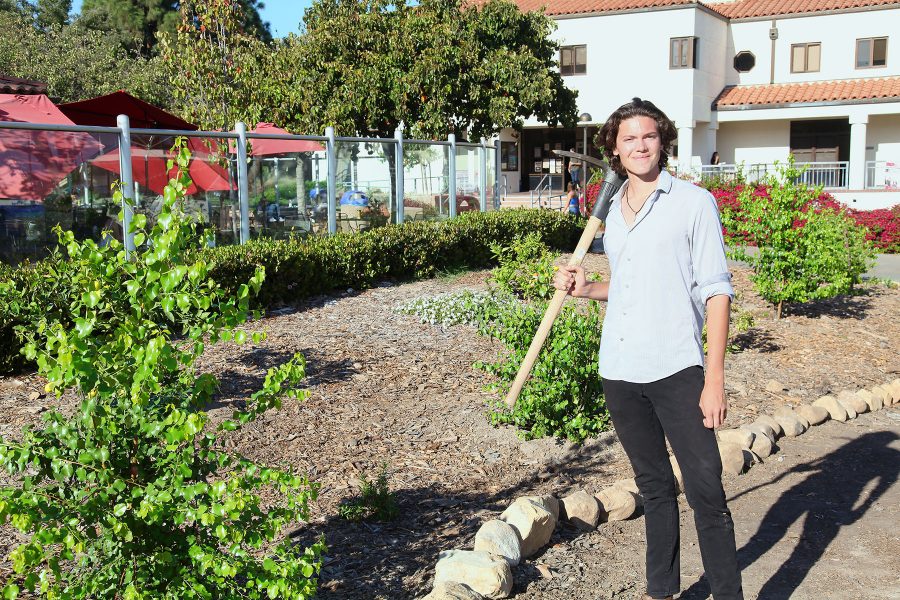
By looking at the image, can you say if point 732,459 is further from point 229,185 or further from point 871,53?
point 871,53

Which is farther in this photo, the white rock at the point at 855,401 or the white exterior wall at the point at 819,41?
the white exterior wall at the point at 819,41

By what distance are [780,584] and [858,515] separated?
1133 millimetres

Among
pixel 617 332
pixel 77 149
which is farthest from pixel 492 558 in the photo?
pixel 77 149

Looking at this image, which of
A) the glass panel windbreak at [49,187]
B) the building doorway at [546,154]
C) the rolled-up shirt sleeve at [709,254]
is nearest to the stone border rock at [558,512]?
the rolled-up shirt sleeve at [709,254]

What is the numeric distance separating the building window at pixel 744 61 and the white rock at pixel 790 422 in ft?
101

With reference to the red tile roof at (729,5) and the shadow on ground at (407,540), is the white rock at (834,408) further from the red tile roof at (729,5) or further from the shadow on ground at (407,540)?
the red tile roof at (729,5)

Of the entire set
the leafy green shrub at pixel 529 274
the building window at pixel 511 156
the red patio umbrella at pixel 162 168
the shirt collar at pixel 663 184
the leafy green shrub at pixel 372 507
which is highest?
the building window at pixel 511 156

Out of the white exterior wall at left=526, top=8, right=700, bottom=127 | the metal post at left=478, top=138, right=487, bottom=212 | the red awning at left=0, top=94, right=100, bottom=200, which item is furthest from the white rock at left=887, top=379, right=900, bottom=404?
the white exterior wall at left=526, top=8, right=700, bottom=127

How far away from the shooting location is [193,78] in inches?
716

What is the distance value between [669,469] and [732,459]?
2.23 m

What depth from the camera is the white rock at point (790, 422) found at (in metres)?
6.41

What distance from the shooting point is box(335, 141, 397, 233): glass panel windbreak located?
12141 millimetres

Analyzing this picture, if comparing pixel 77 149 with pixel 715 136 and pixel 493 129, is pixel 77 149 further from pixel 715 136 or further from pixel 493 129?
pixel 715 136

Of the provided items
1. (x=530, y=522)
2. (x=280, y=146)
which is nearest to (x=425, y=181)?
(x=280, y=146)
